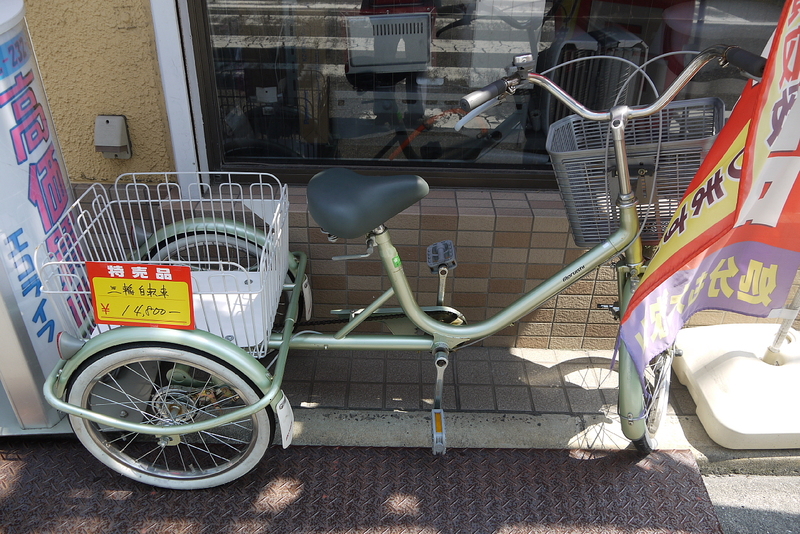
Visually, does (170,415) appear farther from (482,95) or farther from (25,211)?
(482,95)

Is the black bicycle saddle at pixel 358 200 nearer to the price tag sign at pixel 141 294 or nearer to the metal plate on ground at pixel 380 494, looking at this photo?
the price tag sign at pixel 141 294

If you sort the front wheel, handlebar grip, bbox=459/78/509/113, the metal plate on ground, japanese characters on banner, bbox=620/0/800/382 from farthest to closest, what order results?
the metal plate on ground → the front wheel → handlebar grip, bbox=459/78/509/113 → japanese characters on banner, bbox=620/0/800/382

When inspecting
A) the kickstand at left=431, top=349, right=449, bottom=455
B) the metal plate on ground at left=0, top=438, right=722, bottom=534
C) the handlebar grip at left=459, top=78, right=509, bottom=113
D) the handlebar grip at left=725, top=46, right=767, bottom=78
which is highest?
the handlebar grip at left=725, top=46, right=767, bottom=78

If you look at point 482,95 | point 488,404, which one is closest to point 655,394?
point 488,404

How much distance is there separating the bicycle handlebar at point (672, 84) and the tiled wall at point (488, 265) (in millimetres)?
938

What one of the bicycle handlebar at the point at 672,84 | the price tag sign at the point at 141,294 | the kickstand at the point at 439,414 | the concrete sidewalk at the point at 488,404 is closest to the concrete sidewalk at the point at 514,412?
the concrete sidewalk at the point at 488,404

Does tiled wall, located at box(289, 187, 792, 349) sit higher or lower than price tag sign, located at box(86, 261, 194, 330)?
lower

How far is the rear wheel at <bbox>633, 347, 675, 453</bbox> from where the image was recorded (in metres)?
2.46

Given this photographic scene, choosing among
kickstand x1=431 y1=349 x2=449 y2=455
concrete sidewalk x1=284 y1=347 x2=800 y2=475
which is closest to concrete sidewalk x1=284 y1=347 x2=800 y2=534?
concrete sidewalk x1=284 y1=347 x2=800 y2=475

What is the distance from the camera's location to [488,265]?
3.04 m

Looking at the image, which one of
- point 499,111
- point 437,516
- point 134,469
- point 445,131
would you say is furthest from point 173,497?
point 499,111

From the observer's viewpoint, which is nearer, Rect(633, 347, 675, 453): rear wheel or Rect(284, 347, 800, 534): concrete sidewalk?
Rect(633, 347, 675, 453): rear wheel

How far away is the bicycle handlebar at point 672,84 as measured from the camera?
1737 mm

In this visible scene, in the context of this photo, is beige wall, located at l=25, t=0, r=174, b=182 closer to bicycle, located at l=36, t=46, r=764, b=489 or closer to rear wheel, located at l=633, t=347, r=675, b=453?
bicycle, located at l=36, t=46, r=764, b=489
